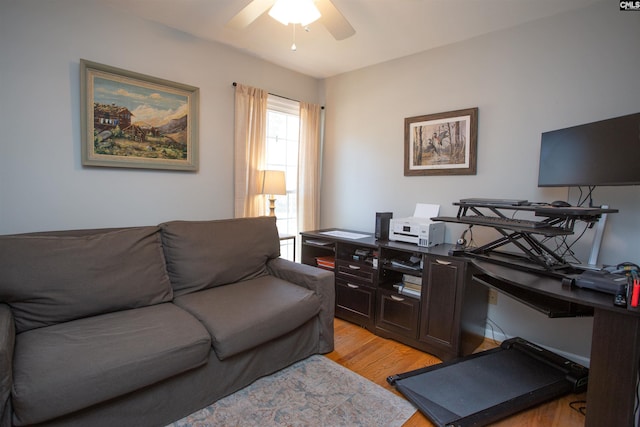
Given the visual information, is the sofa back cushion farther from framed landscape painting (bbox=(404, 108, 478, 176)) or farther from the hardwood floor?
framed landscape painting (bbox=(404, 108, 478, 176))

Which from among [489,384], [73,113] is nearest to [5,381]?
[73,113]

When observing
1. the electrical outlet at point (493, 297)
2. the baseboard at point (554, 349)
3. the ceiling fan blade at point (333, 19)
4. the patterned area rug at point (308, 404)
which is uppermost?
the ceiling fan blade at point (333, 19)

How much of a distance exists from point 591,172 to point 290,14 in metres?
2.03

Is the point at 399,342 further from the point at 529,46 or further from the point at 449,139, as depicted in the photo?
the point at 529,46

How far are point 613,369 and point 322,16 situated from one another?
7.40 ft

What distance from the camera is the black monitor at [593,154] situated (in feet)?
5.33

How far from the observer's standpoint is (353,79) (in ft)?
11.2

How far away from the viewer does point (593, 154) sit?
1.81 m

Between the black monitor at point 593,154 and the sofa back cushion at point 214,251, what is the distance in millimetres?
2084

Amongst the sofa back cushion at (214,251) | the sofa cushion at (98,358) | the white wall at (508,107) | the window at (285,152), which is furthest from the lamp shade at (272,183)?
the sofa cushion at (98,358)

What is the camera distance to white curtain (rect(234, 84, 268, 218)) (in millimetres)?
2988

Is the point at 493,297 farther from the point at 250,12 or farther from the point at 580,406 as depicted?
the point at 250,12

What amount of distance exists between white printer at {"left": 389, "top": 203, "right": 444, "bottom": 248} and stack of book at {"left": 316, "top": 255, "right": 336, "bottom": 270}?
2.07ft

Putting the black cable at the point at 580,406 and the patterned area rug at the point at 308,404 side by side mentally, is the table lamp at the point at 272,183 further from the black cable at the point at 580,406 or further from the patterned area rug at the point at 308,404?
the black cable at the point at 580,406
